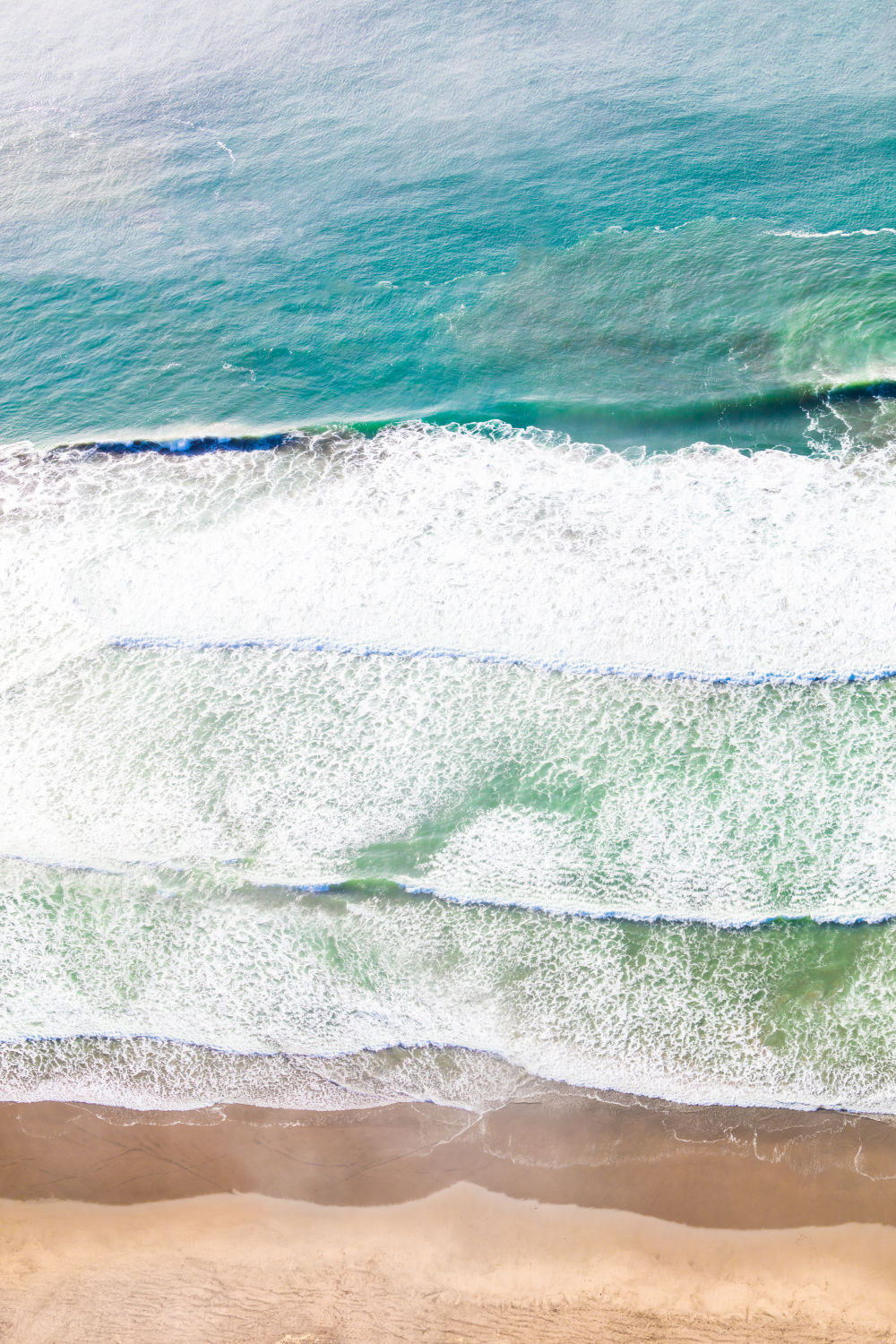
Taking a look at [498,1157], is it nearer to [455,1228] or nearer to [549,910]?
[455,1228]

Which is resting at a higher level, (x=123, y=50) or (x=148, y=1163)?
(x=123, y=50)

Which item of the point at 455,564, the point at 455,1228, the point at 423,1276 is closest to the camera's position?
the point at 423,1276

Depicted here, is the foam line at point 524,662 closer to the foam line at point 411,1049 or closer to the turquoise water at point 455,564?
the turquoise water at point 455,564

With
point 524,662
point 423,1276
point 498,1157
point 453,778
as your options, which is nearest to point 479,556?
point 524,662

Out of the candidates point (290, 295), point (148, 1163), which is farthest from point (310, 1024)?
point (290, 295)

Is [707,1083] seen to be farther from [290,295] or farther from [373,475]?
[290,295]

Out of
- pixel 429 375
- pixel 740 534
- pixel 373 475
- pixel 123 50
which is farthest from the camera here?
pixel 123 50

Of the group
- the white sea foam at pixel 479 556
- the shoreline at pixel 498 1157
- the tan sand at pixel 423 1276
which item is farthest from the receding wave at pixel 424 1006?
the white sea foam at pixel 479 556
